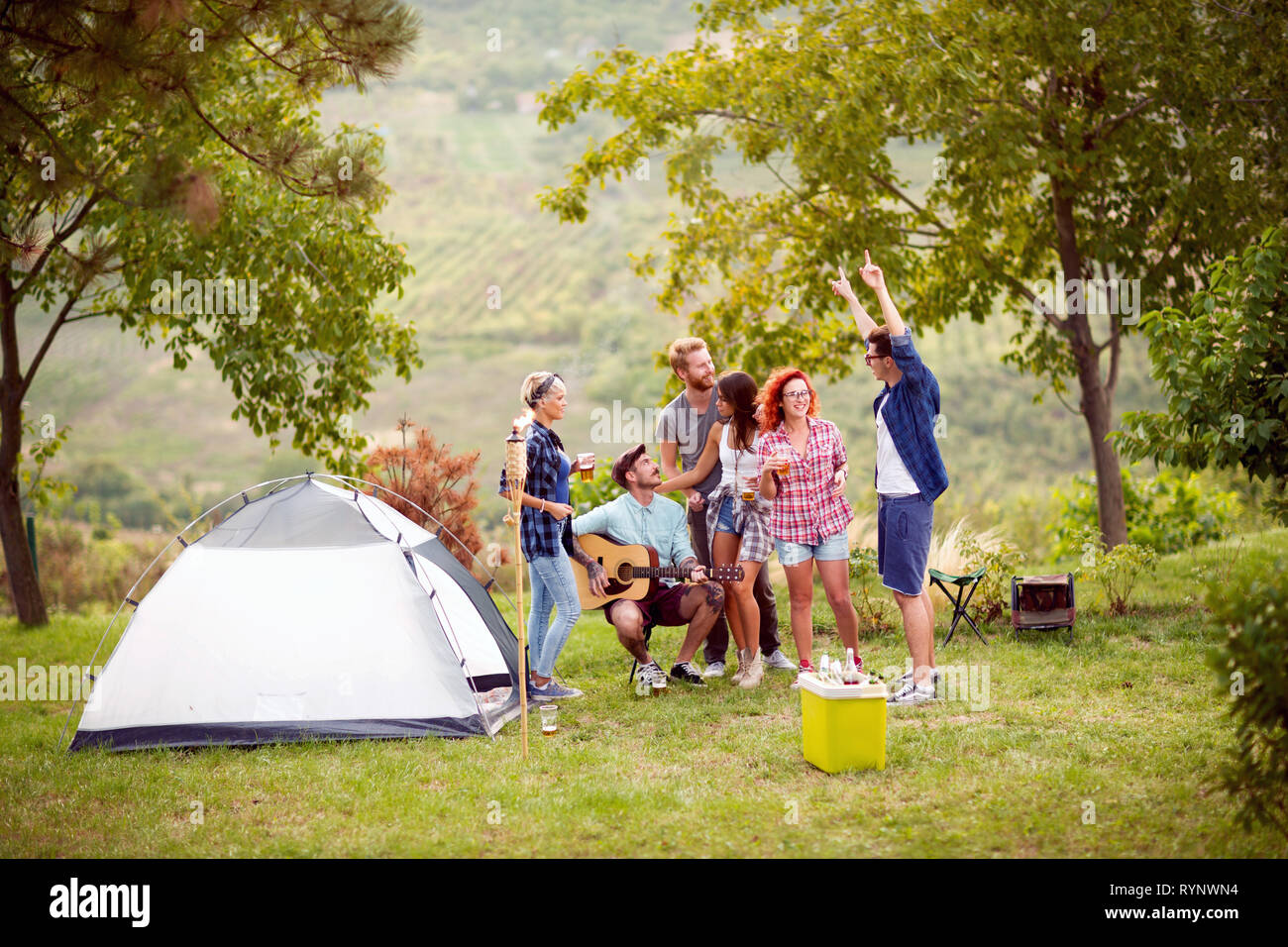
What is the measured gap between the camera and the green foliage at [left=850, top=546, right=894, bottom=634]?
7582 millimetres

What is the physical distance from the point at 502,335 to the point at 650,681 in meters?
46.0

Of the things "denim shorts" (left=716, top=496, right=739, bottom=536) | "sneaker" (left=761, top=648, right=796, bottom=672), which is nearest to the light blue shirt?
"denim shorts" (left=716, top=496, right=739, bottom=536)

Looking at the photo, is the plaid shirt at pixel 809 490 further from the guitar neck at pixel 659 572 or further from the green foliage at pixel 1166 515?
the green foliage at pixel 1166 515

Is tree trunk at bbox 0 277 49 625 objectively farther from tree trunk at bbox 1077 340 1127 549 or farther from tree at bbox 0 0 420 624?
tree trunk at bbox 1077 340 1127 549

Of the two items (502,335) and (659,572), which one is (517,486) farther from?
(502,335)

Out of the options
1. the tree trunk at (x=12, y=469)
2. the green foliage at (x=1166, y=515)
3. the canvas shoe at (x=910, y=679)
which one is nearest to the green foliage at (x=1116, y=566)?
the canvas shoe at (x=910, y=679)

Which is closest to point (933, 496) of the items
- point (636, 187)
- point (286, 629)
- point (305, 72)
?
point (286, 629)

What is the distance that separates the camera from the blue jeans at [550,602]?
5.71 meters

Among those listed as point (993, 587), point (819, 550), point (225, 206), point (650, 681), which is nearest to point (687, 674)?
point (650, 681)

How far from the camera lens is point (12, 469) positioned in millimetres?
8953

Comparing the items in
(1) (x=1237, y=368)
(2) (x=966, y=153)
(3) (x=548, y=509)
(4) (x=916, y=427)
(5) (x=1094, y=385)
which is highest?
(2) (x=966, y=153)

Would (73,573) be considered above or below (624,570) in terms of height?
below

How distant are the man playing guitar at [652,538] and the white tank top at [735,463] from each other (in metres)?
0.32
